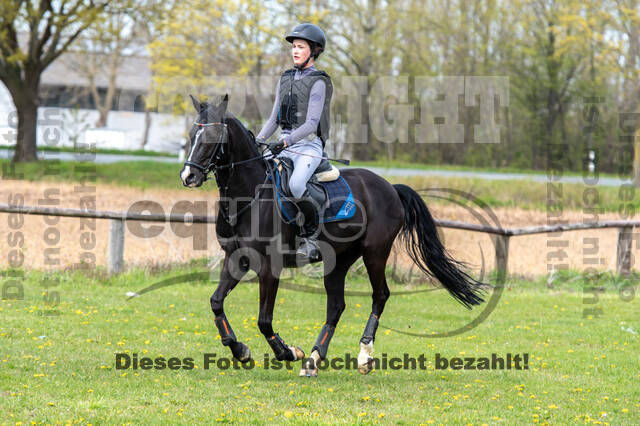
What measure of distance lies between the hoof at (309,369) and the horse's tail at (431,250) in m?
1.70

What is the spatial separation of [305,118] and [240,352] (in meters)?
2.17

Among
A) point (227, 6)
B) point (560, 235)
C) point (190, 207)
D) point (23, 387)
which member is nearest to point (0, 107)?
point (227, 6)

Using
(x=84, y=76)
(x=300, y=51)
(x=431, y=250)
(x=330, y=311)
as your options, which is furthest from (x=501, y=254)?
(x=84, y=76)

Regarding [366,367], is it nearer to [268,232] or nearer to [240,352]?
[240,352]

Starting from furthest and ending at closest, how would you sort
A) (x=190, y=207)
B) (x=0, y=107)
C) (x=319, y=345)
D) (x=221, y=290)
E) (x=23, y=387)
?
(x=0, y=107), (x=190, y=207), (x=319, y=345), (x=221, y=290), (x=23, y=387)

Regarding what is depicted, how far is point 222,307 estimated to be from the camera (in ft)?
20.1

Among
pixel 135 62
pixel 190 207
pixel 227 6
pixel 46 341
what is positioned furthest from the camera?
pixel 135 62

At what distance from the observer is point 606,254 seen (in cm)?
1391

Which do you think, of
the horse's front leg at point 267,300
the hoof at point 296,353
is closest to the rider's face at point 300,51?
the horse's front leg at point 267,300

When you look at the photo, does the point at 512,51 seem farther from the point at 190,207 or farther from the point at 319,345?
the point at 319,345

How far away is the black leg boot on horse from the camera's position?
21.7 ft

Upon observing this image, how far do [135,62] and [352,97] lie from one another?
2975 centimetres

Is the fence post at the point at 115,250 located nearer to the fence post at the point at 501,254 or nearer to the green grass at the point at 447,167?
the fence post at the point at 501,254

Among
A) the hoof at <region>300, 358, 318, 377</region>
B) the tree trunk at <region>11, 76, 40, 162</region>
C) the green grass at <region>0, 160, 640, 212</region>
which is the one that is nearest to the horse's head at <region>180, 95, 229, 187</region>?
the hoof at <region>300, 358, 318, 377</region>
